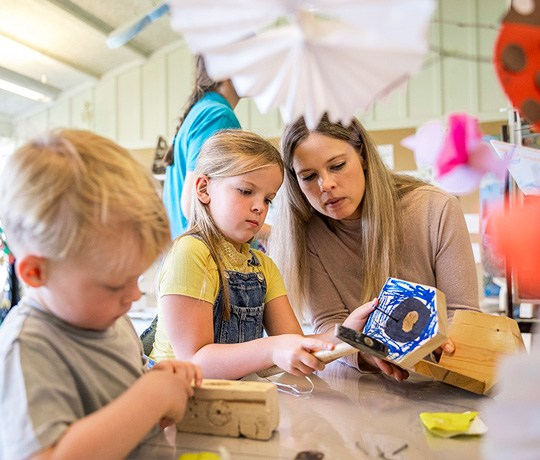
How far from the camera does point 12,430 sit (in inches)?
19.3

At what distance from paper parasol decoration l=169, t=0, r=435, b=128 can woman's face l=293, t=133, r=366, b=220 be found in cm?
69

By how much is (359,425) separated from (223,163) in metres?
0.63

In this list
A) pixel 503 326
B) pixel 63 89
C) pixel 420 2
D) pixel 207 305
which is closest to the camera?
pixel 420 2

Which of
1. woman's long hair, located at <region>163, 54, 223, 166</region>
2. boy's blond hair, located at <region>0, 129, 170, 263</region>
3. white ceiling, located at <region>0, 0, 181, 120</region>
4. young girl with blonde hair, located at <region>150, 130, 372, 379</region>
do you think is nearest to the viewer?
boy's blond hair, located at <region>0, 129, 170, 263</region>

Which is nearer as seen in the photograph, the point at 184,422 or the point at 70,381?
the point at 70,381

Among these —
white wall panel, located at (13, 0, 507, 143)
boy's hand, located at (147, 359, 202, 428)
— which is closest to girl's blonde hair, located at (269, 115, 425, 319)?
boy's hand, located at (147, 359, 202, 428)

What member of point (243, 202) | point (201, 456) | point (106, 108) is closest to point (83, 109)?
point (106, 108)

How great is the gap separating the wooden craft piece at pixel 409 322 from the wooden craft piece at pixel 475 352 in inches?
3.3

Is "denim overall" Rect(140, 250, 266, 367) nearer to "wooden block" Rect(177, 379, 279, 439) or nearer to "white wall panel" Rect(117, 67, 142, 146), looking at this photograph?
"wooden block" Rect(177, 379, 279, 439)

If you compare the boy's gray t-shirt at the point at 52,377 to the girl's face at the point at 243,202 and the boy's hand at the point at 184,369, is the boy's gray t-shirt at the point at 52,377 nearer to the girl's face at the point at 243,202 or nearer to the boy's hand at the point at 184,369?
the boy's hand at the point at 184,369

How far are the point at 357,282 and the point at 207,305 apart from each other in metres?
0.48

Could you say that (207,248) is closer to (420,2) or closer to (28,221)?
(28,221)

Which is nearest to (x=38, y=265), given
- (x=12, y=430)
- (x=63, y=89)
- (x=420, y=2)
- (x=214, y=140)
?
(x=12, y=430)

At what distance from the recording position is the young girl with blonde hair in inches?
35.8
